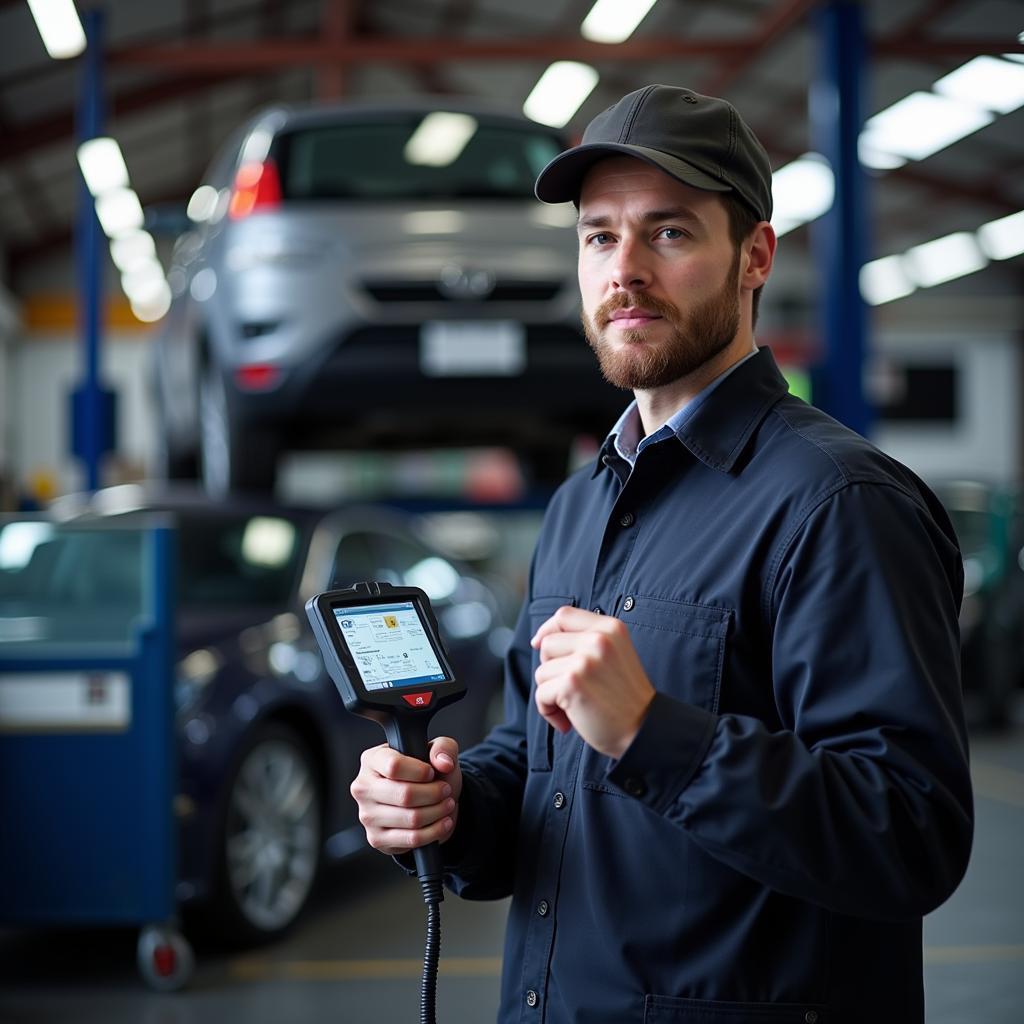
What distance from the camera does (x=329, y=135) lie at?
474 centimetres

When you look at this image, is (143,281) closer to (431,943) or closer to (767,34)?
(767,34)

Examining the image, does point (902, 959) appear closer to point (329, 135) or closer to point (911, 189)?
point (329, 135)

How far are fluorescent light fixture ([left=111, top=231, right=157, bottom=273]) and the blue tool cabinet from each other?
16989 mm

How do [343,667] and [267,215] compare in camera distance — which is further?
[267,215]

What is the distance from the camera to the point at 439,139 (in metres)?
4.81

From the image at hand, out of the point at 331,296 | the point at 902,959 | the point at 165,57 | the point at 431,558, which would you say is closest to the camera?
the point at 902,959

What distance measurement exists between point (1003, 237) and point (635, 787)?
1570 centimetres

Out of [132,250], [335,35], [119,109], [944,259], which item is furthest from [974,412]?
[335,35]

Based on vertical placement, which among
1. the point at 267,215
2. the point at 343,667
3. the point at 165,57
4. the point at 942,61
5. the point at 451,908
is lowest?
the point at 451,908

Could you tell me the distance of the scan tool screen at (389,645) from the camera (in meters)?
1.33

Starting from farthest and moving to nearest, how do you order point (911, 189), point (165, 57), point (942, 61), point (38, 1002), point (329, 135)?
point (911, 189)
point (165, 57)
point (942, 61)
point (329, 135)
point (38, 1002)

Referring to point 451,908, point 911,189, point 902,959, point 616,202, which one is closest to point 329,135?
point 451,908

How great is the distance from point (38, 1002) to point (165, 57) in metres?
5.43

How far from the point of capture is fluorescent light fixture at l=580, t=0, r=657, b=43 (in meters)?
8.66
